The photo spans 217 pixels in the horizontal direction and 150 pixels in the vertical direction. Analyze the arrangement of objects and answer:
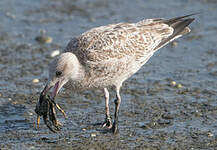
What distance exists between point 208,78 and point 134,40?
75.7 inches

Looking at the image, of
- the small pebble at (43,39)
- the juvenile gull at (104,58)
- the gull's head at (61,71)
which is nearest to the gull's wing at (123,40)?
the juvenile gull at (104,58)

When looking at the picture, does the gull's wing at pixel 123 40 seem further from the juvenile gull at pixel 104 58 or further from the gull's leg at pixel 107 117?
the gull's leg at pixel 107 117

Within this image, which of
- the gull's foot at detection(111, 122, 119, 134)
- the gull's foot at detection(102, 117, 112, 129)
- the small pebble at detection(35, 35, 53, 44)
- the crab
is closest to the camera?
the crab

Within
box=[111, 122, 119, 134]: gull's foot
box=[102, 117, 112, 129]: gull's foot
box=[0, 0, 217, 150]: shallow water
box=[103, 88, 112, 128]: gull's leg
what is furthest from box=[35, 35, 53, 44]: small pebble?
box=[111, 122, 119, 134]: gull's foot

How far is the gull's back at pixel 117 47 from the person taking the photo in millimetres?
7250

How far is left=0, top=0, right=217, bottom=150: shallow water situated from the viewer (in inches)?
281

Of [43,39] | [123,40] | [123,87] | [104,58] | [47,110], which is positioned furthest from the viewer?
[43,39]

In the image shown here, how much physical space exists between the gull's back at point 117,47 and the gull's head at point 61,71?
18 centimetres

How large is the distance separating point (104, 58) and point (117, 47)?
14.5 inches

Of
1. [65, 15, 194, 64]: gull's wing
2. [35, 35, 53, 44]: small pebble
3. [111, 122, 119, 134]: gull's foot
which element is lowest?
[111, 122, 119, 134]: gull's foot

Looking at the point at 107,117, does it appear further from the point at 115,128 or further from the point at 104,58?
the point at 104,58

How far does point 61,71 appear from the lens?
6.98 meters

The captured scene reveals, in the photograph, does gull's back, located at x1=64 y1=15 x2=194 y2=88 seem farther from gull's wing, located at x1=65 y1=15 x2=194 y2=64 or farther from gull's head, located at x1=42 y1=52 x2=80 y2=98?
gull's head, located at x1=42 y1=52 x2=80 y2=98

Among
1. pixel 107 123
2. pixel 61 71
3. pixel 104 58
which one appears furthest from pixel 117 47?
pixel 107 123
